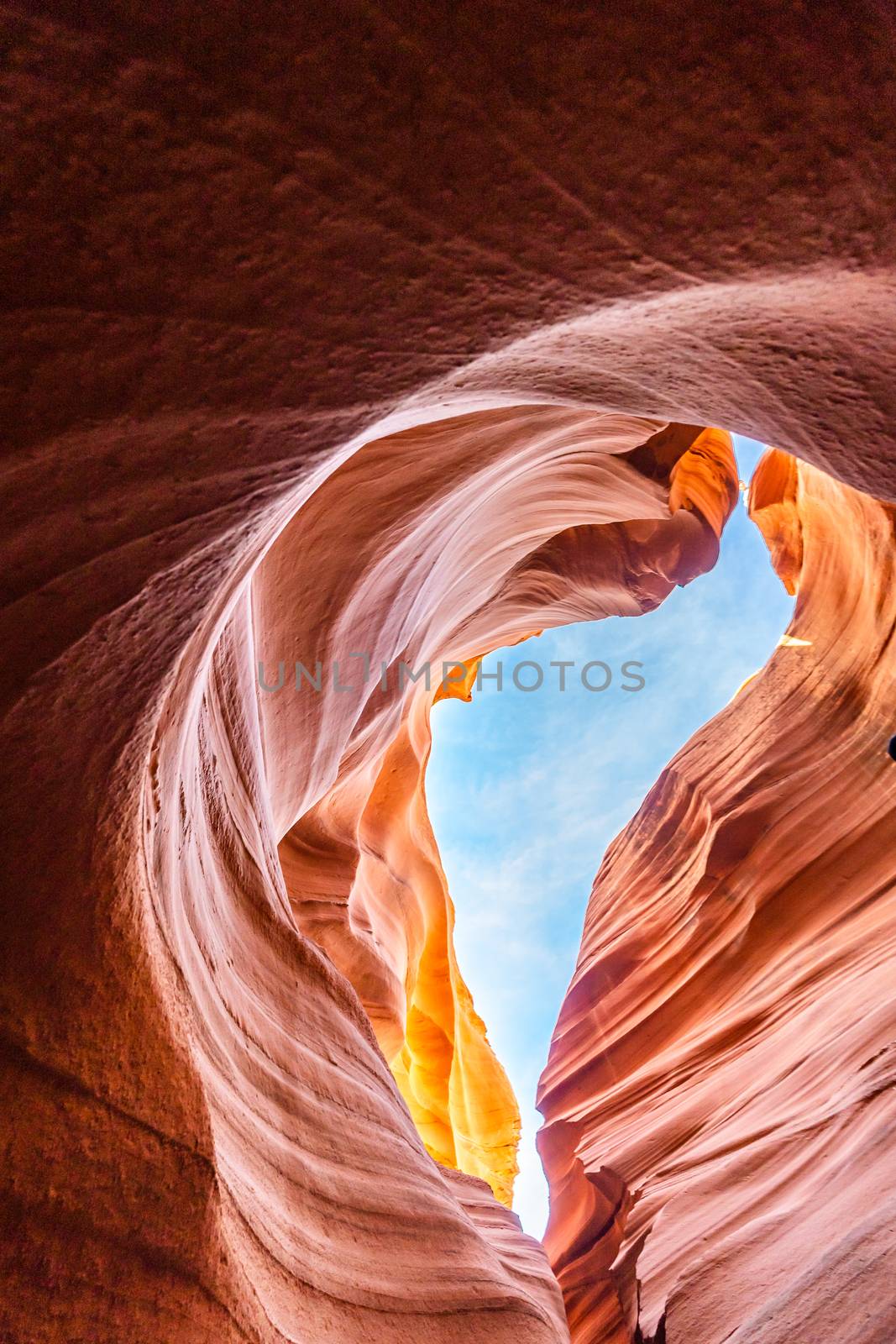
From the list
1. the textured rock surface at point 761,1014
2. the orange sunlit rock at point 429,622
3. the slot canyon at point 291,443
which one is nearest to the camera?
the slot canyon at point 291,443

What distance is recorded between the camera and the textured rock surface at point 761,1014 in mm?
3695

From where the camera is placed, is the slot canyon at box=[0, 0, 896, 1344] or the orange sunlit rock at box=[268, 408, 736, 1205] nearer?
the slot canyon at box=[0, 0, 896, 1344]

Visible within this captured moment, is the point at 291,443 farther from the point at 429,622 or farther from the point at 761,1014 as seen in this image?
the point at 761,1014

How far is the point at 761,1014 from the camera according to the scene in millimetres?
6719

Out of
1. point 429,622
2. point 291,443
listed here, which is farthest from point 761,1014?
point 291,443

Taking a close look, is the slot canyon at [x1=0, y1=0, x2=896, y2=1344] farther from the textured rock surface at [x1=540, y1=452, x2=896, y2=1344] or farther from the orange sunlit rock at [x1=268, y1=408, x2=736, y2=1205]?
the orange sunlit rock at [x1=268, y1=408, x2=736, y2=1205]

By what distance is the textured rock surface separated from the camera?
3695 millimetres

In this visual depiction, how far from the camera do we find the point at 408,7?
1.50m

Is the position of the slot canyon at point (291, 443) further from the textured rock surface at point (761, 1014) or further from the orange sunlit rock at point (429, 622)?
the orange sunlit rock at point (429, 622)

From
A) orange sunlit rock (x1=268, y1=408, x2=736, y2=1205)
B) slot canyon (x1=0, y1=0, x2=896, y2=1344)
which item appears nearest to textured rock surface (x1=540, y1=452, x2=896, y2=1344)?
slot canyon (x1=0, y1=0, x2=896, y2=1344)

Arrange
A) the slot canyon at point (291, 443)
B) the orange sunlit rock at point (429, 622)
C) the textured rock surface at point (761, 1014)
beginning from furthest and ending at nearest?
the orange sunlit rock at point (429, 622), the textured rock surface at point (761, 1014), the slot canyon at point (291, 443)

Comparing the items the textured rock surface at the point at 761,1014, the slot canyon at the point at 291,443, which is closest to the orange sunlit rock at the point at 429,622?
the slot canyon at the point at 291,443

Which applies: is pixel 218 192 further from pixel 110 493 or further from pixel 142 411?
pixel 110 493

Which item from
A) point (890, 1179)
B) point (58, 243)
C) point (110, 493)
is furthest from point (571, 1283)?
point (58, 243)
